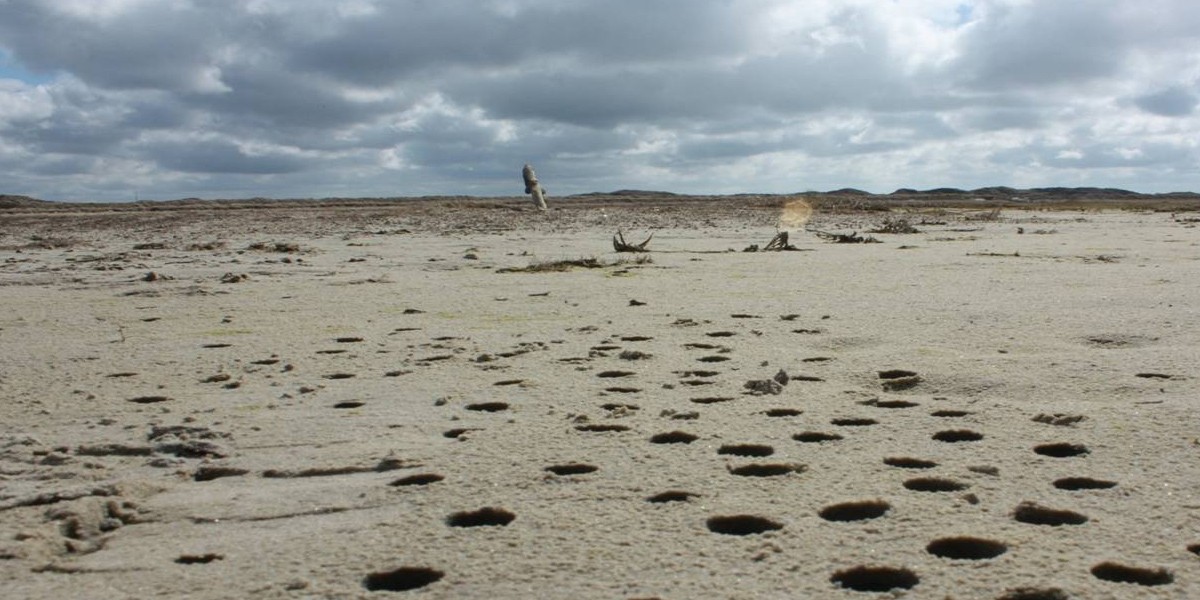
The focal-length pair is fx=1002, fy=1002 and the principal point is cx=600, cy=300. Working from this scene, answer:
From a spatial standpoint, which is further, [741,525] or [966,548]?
[741,525]

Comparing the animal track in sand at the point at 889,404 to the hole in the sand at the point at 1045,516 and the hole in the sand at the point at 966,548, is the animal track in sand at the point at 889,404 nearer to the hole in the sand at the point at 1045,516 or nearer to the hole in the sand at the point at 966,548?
the hole in the sand at the point at 1045,516

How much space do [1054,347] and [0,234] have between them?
20965 millimetres

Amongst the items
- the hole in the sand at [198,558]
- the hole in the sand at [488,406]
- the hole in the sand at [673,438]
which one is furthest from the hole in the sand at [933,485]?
the hole in the sand at [198,558]

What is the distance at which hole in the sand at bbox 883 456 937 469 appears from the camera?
9.64 feet

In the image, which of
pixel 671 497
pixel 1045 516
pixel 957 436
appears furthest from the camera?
pixel 957 436

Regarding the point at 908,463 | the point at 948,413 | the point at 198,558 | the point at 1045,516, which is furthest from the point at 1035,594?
the point at 198,558

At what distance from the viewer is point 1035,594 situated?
2.03 metres

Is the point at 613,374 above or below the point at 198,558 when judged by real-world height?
above

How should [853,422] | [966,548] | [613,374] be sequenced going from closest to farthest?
[966,548]
[853,422]
[613,374]

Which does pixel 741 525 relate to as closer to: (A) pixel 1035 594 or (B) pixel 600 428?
(A) pixel 1035 594

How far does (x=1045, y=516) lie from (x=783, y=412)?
4.08 ft

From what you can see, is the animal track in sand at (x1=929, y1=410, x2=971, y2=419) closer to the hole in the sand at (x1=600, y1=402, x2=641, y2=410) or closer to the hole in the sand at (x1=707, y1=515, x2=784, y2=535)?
the hole in the sand at (x1=600, y1=402, x2=641, y2=410)

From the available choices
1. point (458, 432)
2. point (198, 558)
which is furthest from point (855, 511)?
point (198, 558)

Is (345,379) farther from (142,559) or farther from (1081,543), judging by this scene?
(1081,543)
